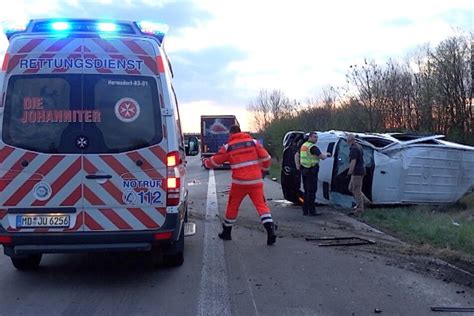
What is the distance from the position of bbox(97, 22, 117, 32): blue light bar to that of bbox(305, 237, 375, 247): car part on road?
4391 mm

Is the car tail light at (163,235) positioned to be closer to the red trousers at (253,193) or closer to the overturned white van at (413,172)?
the red trousers at (253,193)

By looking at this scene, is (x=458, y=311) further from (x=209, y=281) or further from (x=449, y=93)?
(x=449, y=93)

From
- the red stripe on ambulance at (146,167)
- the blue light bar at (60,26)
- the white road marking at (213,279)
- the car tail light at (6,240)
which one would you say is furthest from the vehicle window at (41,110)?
the white road marking at (213,279)

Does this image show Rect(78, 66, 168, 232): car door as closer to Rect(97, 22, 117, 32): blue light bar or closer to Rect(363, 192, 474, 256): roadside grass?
Rect(97, 22, 117, 32): blue light bar

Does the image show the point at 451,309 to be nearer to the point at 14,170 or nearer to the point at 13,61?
the point at 14,170

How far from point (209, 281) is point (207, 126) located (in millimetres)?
30743

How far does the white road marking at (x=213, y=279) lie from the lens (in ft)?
16.9

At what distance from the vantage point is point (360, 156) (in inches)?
440

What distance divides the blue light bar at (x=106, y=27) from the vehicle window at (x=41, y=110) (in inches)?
24.2

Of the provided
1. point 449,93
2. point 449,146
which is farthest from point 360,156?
point 449,93

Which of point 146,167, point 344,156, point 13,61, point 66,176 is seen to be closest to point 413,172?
point 344,156

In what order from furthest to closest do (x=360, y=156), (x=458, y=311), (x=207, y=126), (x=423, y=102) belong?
1. (x=207, y=126)
2. (x=423, y=102)
3. (x=360, y=156)
4. (x=458, y=311)

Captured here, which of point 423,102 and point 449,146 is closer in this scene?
point 449,146

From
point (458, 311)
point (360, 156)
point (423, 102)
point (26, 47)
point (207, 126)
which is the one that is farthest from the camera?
point (207, 126)
